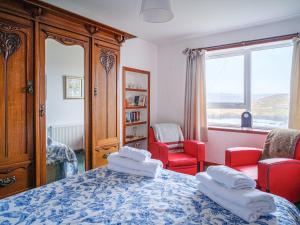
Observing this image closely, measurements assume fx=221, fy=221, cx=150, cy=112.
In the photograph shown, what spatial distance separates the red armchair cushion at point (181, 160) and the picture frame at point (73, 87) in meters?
1.49

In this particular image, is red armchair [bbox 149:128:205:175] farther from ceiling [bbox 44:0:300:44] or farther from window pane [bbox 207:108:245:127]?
ceiling [bbox 44:0:300:44]

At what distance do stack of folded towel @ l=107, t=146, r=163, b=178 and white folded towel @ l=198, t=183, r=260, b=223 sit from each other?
484 millimetres

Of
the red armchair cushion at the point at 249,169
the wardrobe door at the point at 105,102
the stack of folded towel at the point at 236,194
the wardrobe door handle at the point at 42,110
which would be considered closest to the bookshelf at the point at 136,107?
the wardrobe door at the point at 105,102

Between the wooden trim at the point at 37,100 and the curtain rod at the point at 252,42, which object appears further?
the curtain rod at the point at 252,42

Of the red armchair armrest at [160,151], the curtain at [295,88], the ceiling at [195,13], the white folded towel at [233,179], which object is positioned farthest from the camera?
the red armchair armrest at [160,151]

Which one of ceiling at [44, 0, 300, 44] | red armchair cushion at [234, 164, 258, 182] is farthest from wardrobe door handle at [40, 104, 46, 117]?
red armchair cushion at [234, 164, 258, 182]

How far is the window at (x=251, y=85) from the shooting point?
10.7ft

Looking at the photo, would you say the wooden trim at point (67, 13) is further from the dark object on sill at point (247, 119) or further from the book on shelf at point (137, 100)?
the dark object on sill at point (247, 119)

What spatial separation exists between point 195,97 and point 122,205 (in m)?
2.84

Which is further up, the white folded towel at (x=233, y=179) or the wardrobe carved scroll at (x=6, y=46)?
the wardrobe carved scroll at (x=6, y=46)

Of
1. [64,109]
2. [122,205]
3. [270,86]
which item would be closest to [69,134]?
[64,109]

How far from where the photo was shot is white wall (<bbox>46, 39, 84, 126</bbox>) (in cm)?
222

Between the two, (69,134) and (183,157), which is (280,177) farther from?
(69,134)

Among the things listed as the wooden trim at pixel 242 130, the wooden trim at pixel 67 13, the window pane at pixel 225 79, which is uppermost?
the wooden trim at pixel 67 13
